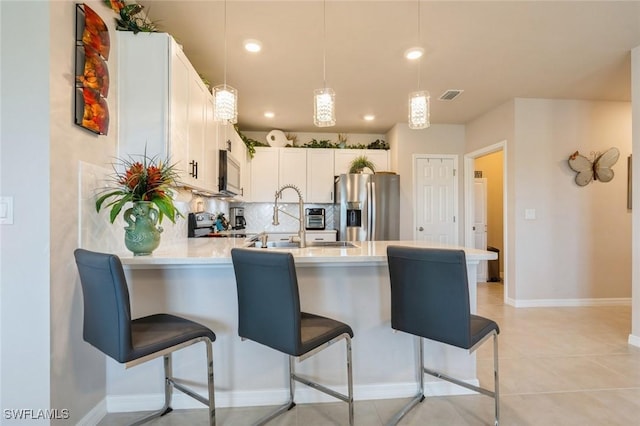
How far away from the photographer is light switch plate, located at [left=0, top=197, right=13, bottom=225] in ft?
4.48

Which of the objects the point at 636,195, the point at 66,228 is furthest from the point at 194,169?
the point at 636,195

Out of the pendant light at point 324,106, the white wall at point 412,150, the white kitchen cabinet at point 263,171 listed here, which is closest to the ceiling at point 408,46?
the pendant light at point 324,106

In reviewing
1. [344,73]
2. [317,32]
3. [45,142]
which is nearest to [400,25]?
[317,32]

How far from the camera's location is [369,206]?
4.50 metres

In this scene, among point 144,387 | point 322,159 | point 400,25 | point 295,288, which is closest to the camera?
point 295,288

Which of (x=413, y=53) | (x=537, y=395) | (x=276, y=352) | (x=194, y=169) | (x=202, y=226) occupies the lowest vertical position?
(x=537, y=395)

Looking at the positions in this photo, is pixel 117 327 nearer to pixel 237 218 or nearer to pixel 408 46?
pixel 408 46

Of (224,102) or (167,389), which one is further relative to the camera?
(224,102)

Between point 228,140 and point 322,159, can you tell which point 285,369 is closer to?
point 228,140

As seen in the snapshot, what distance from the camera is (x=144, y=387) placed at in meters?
1.81

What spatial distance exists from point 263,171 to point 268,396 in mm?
3559

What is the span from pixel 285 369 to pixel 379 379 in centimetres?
58

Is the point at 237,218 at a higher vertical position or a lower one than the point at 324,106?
lower

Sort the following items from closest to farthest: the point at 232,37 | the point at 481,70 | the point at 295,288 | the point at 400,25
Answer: the point at 295,288
the point at 400,25
the point at 232,37
the point at 481,70
